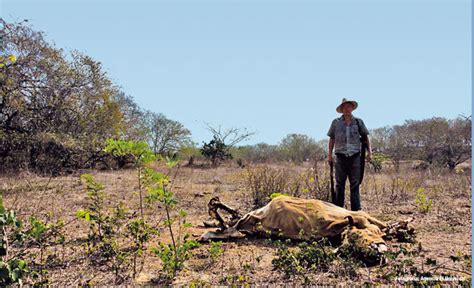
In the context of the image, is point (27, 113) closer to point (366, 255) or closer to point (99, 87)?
point (99, 87)

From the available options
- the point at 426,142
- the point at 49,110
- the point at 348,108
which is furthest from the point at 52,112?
the point at 426,142

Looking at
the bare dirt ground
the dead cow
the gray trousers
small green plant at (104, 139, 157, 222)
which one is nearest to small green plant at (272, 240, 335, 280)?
the bare dirt ground

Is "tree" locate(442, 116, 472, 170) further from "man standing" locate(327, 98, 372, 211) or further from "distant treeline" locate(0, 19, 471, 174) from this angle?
"man standing" locate(327, 98, 372, 211)

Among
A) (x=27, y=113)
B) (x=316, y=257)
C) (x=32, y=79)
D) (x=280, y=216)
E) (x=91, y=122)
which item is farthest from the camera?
(x=91, y=122)

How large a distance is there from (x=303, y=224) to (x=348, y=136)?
1.90 meters

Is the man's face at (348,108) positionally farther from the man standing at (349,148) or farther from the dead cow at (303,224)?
the dead cow at (303,224)

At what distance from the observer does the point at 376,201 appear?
7305 millimetres

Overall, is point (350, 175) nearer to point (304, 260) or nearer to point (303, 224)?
point (303, 224)

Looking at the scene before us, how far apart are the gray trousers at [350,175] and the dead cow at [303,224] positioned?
111cm

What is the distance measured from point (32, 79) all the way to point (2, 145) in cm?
247

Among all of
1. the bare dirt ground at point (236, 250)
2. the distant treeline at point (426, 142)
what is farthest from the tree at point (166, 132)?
the bare dirt ground at point (236, 250)

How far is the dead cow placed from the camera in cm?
371

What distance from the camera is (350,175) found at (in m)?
5.28

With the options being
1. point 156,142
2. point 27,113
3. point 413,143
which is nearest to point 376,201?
point 27,113
